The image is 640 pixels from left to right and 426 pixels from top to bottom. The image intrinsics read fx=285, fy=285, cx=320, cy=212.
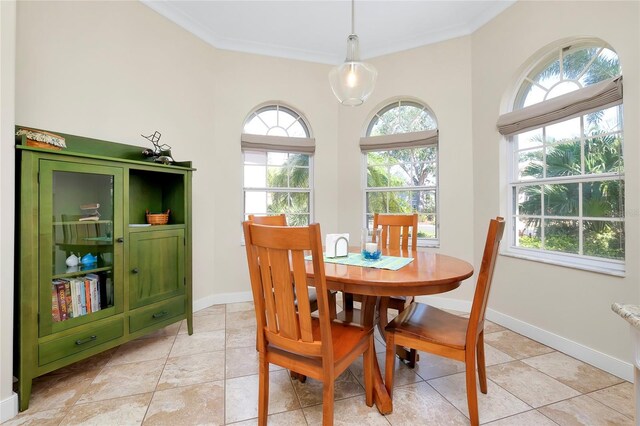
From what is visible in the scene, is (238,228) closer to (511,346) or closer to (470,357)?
(470,357)

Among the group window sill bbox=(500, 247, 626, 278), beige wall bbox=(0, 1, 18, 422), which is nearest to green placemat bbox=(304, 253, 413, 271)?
window sill bbox=(500, 247, 626, 278)

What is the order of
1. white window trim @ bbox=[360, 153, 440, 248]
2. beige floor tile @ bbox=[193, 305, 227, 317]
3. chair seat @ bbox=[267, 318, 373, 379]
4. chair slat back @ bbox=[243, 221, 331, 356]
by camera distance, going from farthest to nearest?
white window trim @ bbox=[360, 153, 440, 248], beige floor tile @ bbox=[193, 305, 227, 317], chair seat @ bbox=[267, 318, 373, 379], chair slat back @ bbox=[243, 221, 331, 356]

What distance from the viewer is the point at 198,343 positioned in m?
2.35

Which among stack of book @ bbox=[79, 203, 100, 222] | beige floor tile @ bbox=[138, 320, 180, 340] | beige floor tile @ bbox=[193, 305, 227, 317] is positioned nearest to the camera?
stack of book @ bbox=[79, 203, 100, 222]

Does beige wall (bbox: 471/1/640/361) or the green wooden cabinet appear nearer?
the green wooden cabinet

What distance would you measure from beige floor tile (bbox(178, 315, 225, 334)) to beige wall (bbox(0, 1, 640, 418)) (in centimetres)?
28

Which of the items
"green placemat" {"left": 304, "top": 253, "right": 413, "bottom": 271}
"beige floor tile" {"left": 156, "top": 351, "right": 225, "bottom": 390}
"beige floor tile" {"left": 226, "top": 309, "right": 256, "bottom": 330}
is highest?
"green placemat" {"left": 304, "top": 253, "right": 413, "bottom": 271}

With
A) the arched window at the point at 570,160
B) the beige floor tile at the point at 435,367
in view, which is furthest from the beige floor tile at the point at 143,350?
the arched window at the point at 570,160

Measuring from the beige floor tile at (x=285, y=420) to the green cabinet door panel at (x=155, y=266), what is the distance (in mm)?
1242

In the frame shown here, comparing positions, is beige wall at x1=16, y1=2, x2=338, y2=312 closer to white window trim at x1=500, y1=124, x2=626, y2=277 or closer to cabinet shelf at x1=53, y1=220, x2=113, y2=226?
cabinet shelf at x1=53, y1=220, x2=113, y2=226

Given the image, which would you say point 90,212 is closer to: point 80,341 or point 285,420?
point 80,341

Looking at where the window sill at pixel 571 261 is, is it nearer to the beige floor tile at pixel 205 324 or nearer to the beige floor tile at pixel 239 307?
the beige floor tile at pixel 239 307

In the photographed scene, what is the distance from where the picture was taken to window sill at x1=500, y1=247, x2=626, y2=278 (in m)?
1.94

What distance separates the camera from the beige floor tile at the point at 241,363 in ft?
6.33
